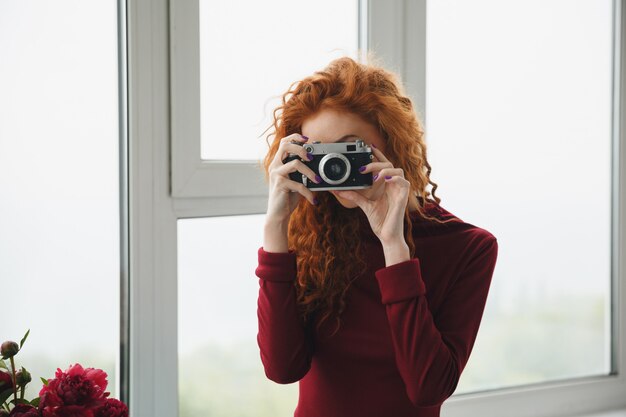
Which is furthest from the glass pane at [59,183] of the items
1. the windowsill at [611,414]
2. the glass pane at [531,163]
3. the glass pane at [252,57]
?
the windowsill at [611,414]

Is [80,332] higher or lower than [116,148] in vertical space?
lower

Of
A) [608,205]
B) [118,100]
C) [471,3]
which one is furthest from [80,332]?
[608,205]

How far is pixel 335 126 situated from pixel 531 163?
3.05 feet

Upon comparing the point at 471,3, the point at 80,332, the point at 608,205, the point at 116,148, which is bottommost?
the point at 80,332

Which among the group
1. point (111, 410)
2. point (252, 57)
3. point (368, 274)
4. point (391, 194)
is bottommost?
point (111, 410)

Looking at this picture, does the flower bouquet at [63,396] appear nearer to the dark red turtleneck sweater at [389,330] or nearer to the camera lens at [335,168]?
the dark red turtleneck sweater at [389,330]

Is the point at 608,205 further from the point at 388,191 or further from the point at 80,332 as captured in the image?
the point at 80,332

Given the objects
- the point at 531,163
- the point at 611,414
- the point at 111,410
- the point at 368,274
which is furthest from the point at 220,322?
the point at 611,414

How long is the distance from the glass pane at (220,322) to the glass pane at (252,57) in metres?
0.18

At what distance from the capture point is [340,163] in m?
1.04

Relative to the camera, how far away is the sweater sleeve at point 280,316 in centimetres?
109

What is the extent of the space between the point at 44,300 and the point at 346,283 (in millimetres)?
628

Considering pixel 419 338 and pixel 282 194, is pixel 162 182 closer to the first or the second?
pixel 282 194

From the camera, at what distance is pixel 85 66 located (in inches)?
51.9
